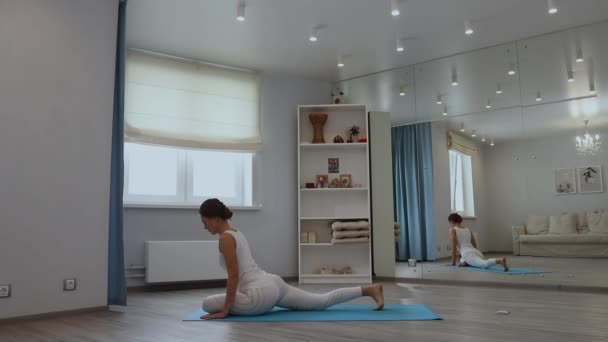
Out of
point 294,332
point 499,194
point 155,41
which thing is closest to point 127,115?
point 155,41

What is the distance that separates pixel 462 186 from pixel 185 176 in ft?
10.8

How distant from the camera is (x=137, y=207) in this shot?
17.8 feet

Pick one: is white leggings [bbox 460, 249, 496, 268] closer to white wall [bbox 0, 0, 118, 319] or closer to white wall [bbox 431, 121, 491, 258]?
white wall [bbox 431, 121, 491, 258]

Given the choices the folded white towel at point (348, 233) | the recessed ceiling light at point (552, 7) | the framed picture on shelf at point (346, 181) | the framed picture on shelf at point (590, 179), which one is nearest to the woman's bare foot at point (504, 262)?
the framed picture on shelf at point (590, 179)

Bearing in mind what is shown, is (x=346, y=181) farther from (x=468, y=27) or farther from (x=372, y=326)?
(x=372, y=326)

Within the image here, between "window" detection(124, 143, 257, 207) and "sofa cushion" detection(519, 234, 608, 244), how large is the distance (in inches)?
127

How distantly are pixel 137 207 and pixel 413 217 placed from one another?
3314mm

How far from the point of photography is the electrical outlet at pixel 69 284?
3753 millimetres

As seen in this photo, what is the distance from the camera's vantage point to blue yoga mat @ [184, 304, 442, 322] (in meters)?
3.32

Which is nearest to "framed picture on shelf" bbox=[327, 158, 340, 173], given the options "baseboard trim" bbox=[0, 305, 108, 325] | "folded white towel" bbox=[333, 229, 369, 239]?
"folded white towel" bbox=[333, 229, 369, 239]

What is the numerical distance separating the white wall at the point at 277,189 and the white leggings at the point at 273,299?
2.42 m

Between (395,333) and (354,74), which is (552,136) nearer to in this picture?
(354,74)

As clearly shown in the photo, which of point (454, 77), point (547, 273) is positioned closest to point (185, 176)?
point (454, 77)

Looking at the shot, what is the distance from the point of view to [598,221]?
501 centimetres
